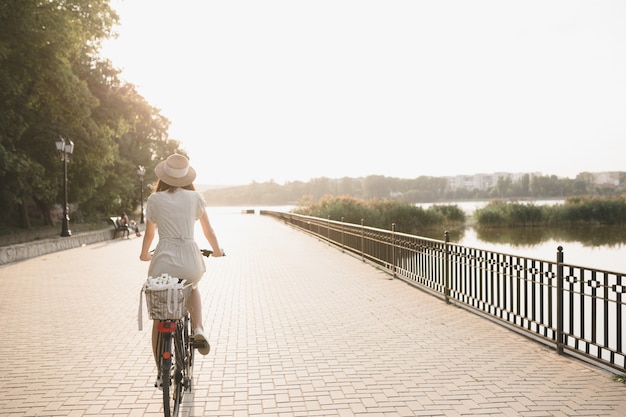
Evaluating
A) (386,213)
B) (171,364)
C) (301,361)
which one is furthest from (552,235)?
(171,364)

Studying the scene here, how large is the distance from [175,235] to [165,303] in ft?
2.07

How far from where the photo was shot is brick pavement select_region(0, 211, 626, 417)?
453 cm

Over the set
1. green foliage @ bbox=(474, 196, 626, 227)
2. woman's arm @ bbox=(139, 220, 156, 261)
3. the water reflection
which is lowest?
the water reflection

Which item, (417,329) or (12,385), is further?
(417,329)

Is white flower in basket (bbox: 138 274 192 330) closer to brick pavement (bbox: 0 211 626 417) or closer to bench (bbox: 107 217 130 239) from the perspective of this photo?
brick pavement (bbox: 0 211 626 417)

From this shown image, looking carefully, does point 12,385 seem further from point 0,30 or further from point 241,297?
point 0,30

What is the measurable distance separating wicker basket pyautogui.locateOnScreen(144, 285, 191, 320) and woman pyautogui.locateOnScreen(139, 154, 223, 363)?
33cm

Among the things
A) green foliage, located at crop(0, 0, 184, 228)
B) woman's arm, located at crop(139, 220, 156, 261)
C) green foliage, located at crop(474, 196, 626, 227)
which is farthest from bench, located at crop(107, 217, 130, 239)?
green foliage, located at crop(474, 196, 626, 227)

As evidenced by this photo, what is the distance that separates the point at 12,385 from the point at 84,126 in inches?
866

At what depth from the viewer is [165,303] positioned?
3.86 m

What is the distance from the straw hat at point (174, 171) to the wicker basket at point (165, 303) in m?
0.93

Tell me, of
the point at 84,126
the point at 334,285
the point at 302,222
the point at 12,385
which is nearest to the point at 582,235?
the point at 302,222

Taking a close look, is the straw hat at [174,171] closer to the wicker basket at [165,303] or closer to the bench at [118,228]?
the wicker basket at [165,303]

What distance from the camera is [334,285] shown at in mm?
11289
